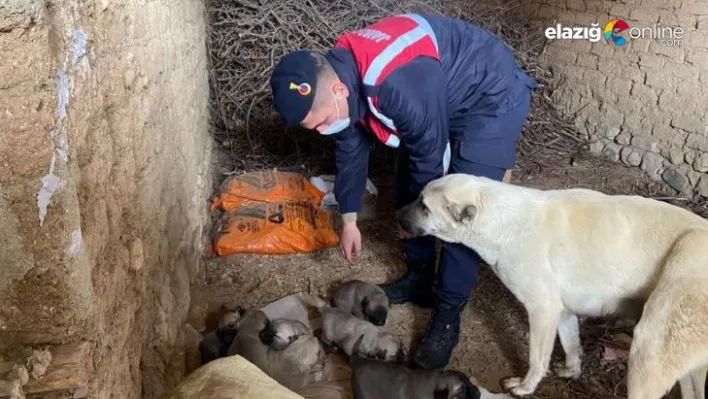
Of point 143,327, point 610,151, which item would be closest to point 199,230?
point 143,327

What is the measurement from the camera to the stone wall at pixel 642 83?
4824mm

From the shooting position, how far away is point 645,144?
5.34m

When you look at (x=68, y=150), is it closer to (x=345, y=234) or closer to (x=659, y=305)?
(x=345, y=234)

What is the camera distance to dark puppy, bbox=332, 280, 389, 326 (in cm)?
334

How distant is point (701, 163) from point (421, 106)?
136 inches

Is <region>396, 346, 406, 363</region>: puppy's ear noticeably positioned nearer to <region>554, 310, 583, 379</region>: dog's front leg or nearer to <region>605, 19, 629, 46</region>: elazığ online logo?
<region>554, 310, 583, 379</region>: dog's front leg

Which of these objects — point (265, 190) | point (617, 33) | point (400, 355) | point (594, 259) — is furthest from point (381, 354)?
point (617, 33)

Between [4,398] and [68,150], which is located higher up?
[68,150]

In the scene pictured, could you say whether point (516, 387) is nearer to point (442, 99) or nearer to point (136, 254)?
point (442, 99)

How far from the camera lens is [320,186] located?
15.6 feet

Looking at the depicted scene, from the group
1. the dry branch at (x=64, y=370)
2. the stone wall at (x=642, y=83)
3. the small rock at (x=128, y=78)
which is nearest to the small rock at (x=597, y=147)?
the stone wall at (x=642, y=83)

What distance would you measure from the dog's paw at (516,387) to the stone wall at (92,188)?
1642 millimetres

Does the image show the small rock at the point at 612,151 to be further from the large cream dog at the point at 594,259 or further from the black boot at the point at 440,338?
the black boot at the point at 440,338

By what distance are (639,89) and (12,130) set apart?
5.21 m
